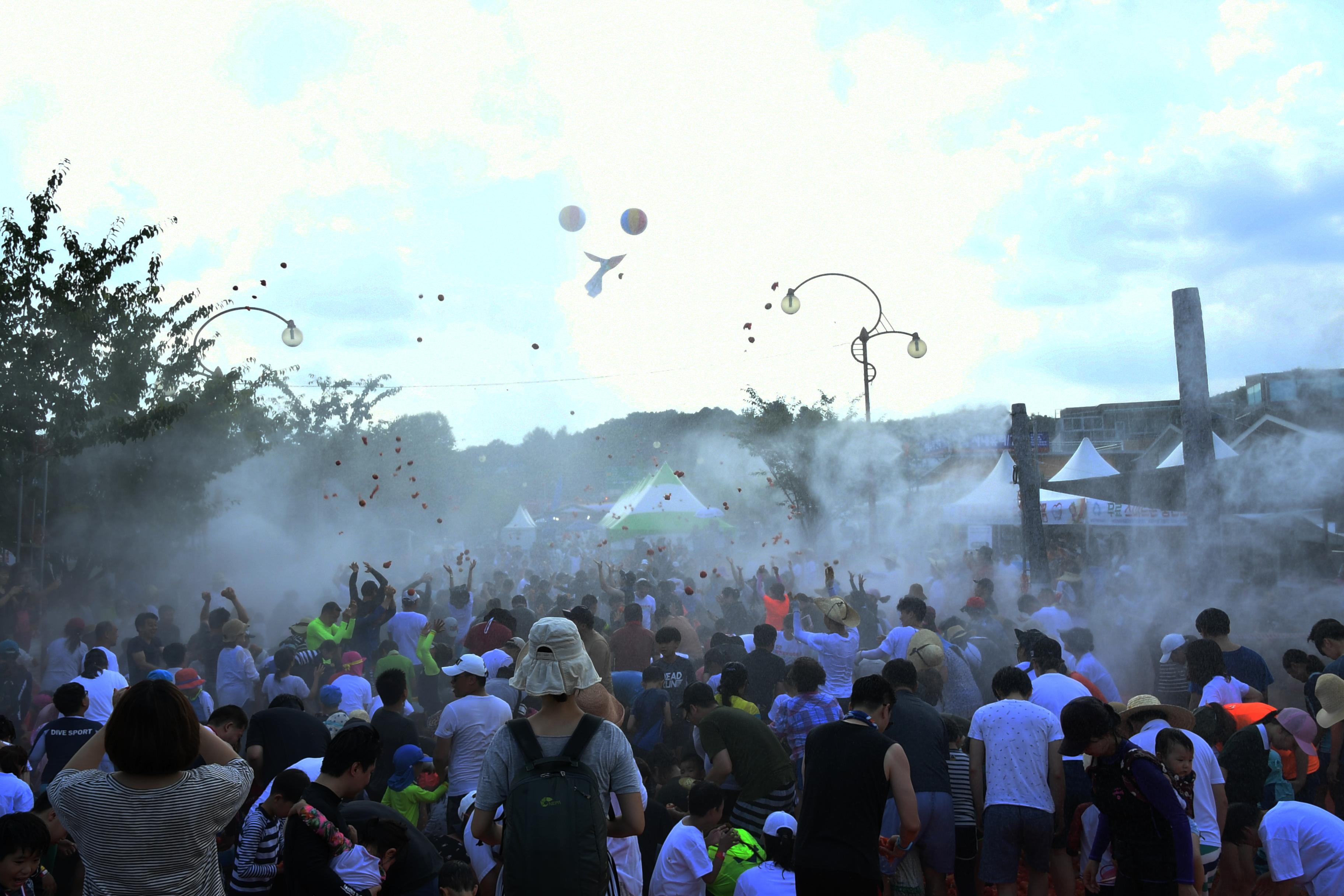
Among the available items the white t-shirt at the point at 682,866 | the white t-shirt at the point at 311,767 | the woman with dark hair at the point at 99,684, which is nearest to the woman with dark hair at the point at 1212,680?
the white t-shirt at the point at 682,866

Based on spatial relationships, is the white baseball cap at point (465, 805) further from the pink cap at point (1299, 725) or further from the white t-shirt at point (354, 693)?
the pink cap at point (1299, 725)

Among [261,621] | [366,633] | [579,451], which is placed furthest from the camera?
[579,451]

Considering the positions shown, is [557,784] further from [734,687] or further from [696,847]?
[734,687]

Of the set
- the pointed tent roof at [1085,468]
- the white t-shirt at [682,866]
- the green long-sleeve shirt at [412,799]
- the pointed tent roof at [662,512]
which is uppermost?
the pointed tent roof at [1085,468]

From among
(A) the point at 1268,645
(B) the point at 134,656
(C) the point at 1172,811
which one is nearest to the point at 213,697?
(B) the point at 134,656

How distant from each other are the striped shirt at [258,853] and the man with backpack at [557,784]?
3.55 feet

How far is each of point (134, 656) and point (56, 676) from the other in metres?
0.74

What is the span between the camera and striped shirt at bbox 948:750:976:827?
4.98 metres

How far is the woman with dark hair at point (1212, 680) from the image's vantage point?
6031 millimetres

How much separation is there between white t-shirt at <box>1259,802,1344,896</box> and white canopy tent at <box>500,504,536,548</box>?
29.0 m

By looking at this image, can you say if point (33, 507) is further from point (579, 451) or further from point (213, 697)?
point (579, 451)

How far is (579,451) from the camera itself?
3095 inches

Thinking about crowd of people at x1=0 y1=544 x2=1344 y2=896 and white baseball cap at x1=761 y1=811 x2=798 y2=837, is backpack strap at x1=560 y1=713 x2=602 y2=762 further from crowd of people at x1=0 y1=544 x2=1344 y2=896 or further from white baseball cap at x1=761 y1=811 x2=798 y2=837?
white baseball cap at x1=761 y1=811 x2=798 y2=837

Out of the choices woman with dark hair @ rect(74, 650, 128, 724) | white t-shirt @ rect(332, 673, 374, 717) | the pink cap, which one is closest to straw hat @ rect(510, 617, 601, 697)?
white t-shirt @ rect(332, 673, 374, 717)
